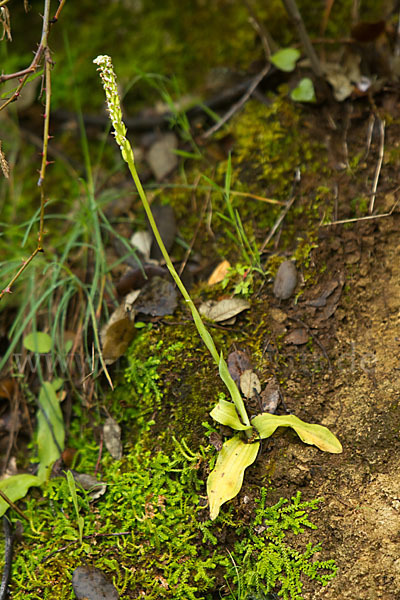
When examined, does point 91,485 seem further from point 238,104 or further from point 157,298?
point 238,104

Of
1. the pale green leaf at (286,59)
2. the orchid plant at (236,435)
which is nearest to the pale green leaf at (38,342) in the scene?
the orchid plant at (236,435)

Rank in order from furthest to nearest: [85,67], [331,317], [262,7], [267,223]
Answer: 1. [85,67]
2. [262,7]
3. [267,223]
4. [331,317]

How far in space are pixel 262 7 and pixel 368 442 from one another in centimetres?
233

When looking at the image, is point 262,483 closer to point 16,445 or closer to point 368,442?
point 368,442

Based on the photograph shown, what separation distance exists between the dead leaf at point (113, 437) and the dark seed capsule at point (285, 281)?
826 millimetres

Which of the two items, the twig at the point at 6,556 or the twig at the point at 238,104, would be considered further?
the twig at the point at 238,104

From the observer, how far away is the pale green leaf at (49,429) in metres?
2.04

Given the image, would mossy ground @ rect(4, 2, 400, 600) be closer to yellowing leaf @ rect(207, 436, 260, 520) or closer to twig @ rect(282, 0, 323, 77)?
yellowing leaf @ rect(207, 436, 260, 520)

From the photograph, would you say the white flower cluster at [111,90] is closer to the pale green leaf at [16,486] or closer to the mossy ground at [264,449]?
the mossy ground at [264,449]

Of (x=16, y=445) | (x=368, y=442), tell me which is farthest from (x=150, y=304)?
(x=368, y=442)

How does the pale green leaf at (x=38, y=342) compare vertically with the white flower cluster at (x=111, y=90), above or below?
below

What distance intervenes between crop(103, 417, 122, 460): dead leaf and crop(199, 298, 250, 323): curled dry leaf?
1.86ft

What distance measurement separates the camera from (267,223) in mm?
2270

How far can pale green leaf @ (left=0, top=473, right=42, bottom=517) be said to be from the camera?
1.88 m
